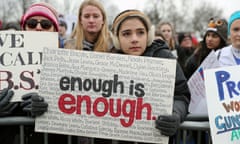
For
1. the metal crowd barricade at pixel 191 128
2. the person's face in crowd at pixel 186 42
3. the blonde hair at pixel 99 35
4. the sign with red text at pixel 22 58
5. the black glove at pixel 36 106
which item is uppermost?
the person's face in crowd at pixel 186 42

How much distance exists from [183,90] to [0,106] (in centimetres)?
131

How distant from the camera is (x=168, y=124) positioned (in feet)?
7.99

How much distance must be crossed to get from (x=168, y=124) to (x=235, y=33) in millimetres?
1641

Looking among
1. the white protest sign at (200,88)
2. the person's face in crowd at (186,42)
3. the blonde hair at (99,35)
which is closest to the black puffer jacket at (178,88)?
the white protest sign at (200,88)

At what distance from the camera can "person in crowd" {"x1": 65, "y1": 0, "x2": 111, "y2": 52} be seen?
3.50 metres

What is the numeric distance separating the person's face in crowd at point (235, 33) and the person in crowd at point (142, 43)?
43.4 inches

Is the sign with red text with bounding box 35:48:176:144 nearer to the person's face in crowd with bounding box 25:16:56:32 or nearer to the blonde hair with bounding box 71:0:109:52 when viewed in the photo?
the person's face in crowd with bounding box 25:16:56:32

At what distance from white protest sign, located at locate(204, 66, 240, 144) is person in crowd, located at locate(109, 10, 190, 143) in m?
0.20

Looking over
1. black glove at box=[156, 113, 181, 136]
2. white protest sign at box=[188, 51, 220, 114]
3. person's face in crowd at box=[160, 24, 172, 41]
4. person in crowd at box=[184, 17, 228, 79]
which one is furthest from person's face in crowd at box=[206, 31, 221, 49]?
black glove at box=[156, 113, 181, 136]

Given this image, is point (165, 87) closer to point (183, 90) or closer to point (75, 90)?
point (183, 90)

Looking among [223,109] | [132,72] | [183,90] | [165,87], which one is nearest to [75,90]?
[132,72]

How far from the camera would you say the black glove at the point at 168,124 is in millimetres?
2436


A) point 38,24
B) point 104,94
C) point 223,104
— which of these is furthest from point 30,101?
point 223,104

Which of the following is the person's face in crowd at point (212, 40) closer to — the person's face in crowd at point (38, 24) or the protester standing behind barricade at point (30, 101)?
the protester standing behind barricade at point (30, 101)
